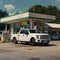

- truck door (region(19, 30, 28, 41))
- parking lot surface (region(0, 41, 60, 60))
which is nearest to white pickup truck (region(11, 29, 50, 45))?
truck door (region(19, 30, 28, 41))

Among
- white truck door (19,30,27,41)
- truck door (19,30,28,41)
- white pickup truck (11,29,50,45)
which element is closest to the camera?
white pickup truck (11,29,50,45)

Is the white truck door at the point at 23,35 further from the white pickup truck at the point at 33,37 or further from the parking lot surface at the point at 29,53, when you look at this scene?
the parking lot surface at the point at 29,53

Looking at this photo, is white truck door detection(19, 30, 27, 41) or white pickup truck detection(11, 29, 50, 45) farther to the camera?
white truck door detection(19, 30, 27, 41)

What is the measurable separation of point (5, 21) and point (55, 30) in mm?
12047

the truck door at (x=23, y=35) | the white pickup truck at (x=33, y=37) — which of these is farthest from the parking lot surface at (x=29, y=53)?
the truck door at (x=23, y=35)

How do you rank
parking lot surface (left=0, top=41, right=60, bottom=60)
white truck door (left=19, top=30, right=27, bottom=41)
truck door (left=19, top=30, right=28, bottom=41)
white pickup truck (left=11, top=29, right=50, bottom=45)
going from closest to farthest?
1. parking lot surface (left=0, top=41, right=60, bottom=60)
2. white pickup truck (left=11, top=29, right=50, bottom=45)
3. truck door (left=19, top=30, right=28, bottom=41)
4. white truck door (left=19, top=30, right=27, bottom=41)

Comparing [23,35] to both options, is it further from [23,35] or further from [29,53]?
[29,53]

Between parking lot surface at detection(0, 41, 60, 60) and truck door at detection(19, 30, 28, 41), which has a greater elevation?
truck door at detection(19, 30, 28, 41)

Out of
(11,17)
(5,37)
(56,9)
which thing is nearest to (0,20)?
(11,17)

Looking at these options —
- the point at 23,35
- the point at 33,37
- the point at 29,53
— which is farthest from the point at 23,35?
the point at 29,53

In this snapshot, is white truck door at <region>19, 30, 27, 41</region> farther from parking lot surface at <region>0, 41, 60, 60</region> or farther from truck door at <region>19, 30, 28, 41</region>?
parking lot surface at <region>0, 41, 60, 60</region>

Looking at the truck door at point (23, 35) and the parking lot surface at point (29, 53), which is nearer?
the parking lot surface at point (29, 53)

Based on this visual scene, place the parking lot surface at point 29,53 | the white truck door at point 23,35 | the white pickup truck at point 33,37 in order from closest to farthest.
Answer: the parking lot surface at point 29,53 → the white pickup truck at point 33,37 → the white truck door at point 23,35

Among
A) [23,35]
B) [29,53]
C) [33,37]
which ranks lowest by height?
[29,53]
